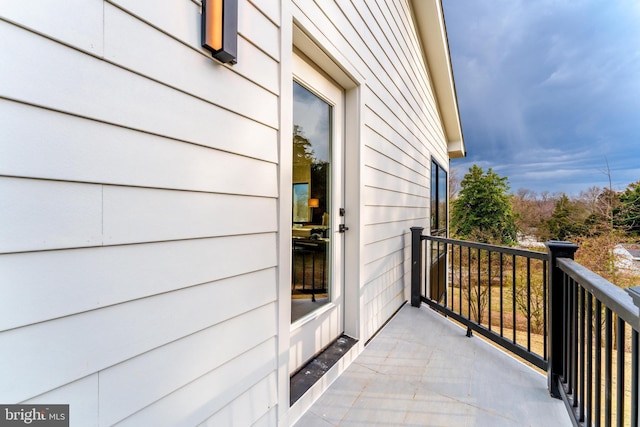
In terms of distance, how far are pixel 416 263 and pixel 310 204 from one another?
7.13 ft

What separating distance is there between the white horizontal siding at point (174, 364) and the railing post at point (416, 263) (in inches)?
106

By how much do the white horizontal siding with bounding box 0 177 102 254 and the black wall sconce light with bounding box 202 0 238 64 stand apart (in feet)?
2.19

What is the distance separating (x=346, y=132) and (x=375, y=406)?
76.8 inches

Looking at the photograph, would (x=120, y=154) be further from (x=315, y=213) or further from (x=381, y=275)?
(x=381, y=275)

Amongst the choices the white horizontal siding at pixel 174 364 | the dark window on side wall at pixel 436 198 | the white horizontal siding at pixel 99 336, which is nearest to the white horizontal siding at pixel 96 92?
the white horizontal siding at pixel 99 336

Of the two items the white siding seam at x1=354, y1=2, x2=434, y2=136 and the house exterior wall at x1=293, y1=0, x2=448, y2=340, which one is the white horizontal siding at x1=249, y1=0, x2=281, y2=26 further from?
the white siding seam at x1=354, y1=2, x2=434, y2=136

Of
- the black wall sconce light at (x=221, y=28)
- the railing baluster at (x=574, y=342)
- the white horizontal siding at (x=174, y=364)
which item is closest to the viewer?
the white horizontal siding at (x=174, y=364)

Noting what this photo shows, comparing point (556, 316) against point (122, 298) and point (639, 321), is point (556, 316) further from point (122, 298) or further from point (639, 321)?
point (122, 298)

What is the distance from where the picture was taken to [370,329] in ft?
8.86

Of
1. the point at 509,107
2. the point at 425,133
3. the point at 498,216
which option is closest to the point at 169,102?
the point at 425,133

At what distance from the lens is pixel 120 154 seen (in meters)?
0.87

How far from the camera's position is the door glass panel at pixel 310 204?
6.33 feet

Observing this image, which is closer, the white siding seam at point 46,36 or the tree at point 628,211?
the white siding seam at point 46,36

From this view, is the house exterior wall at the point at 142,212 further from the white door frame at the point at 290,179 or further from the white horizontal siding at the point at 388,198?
the white horizontal siding at the point at 388,198
